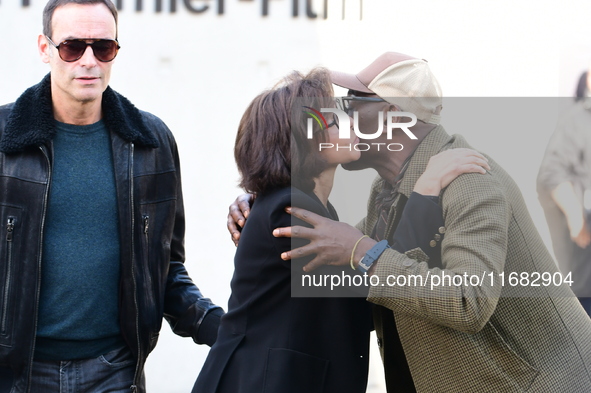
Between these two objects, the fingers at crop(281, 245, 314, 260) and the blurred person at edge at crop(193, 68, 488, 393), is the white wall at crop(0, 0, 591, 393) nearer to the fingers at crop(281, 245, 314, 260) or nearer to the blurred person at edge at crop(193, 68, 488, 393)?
the blurred person at edge at crop(193, 68, 488, 393)

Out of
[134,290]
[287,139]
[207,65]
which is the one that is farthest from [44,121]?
[207,65]

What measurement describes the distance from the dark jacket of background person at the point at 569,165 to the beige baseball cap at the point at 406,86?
431 millimetres

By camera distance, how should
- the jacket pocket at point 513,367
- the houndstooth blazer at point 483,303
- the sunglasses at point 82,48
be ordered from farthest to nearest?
the sunglasses at point 82,48 → the jacket pocket at point 513,367 → the houndstooth blazer at point 483,303

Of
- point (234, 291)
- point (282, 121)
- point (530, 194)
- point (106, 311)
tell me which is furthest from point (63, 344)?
point (530, 194)

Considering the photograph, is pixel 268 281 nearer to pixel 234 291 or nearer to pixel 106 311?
pixel 234 291

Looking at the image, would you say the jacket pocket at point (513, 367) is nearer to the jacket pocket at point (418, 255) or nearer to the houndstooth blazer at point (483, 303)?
the houndstooth blazer at point (483, 303)

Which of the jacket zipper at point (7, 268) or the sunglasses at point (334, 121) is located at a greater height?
the sunglasses at point (334, 121)

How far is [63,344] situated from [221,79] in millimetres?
3075

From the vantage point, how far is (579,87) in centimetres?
395

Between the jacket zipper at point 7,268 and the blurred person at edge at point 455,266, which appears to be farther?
the jacket zipper at point 7,268

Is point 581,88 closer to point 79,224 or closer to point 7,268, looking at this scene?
point 79,224

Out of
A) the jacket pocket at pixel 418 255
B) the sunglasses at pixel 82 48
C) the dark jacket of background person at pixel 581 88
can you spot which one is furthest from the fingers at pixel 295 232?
the dark jacket of background person at pixel 581 88

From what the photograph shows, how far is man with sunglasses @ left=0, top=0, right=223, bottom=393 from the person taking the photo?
2613mm

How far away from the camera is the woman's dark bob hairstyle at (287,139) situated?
2361 millimetres
